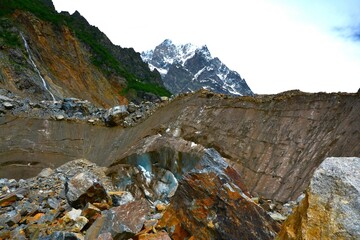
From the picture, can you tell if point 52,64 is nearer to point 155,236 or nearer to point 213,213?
point 155,236

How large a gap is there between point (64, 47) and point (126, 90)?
38.4ft

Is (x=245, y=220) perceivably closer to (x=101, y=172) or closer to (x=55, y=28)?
(x=101, y=172)

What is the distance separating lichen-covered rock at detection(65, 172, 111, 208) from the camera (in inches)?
292

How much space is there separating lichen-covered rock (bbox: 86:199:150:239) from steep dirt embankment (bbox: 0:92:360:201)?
3.70m

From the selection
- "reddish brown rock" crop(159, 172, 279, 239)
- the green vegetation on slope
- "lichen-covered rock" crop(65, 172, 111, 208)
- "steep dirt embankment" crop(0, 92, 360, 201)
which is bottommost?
"lichen-covered rock" crop(65, 172, 111, 208)

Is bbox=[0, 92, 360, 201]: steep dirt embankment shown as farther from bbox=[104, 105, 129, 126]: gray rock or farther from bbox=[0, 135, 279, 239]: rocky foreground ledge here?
bbox=[0, 135, 279, 239]: rocky foreground ledge

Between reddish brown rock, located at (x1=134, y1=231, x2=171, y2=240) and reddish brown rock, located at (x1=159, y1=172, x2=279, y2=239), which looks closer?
reddish brown rock, located at (x1=159, y1=172, x2=279, y2=239)

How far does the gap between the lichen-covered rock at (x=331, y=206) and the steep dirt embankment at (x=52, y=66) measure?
114ft

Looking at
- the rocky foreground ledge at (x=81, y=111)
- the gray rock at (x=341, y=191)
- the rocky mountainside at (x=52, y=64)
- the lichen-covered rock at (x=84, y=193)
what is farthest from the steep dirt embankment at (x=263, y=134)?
the rocky mountainside at (x=52, y=64)

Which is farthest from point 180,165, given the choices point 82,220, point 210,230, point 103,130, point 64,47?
point 64,47

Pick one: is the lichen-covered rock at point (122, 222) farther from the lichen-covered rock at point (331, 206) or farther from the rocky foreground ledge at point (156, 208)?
the lichen-covered rock at point (331, 206)

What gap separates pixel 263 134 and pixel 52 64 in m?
39.8

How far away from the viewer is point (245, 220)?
4.91 metres

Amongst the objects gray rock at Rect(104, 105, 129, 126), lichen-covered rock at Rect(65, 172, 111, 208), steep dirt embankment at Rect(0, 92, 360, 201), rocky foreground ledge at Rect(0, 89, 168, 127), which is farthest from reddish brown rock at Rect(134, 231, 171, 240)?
gray rock at Rect(104, 105, 129, 126)
